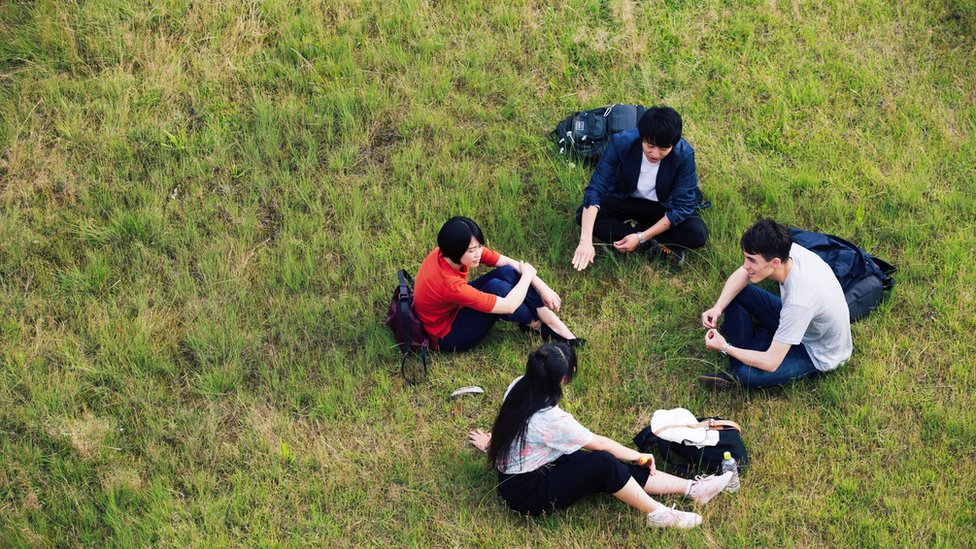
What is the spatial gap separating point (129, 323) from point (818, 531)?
5.87 meters

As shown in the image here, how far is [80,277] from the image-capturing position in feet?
25.7

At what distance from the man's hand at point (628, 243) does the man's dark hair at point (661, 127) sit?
0.95 meters

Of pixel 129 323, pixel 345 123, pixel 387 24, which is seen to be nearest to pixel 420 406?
pixel 129 323

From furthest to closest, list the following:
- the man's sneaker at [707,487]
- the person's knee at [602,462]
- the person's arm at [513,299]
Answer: the person's arm at [513,299] → the man's sneaker at [707,487] → the person's knee at [602,462]

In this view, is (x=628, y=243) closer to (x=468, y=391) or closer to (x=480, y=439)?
(x=468, y=391)

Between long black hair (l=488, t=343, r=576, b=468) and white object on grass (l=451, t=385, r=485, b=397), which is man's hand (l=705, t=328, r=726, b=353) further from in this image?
white object on grass (l=451, t=385, r=485, b=397)

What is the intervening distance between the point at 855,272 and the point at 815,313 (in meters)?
0.99

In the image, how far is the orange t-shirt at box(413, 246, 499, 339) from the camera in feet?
21.9

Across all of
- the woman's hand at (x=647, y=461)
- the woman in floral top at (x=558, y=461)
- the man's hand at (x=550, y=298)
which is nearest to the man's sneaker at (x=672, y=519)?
the woman in floral top at (x=558, y=461)

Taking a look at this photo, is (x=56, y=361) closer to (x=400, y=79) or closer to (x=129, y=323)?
(x=129, y=323)

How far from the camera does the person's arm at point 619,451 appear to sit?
5887mm

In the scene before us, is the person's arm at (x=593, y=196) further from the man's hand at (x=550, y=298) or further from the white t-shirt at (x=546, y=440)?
the white t-shirt at (x=546, y=440)

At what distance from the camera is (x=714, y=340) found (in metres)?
6.66

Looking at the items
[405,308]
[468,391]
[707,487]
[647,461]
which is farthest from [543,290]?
[707,487]
